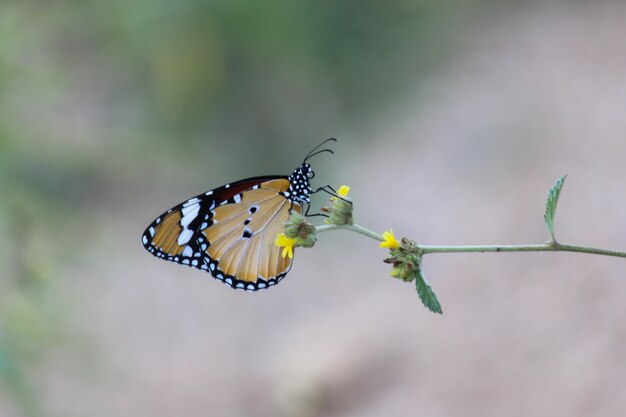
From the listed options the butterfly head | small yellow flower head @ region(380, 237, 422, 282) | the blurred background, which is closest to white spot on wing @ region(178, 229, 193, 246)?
the butterfly head

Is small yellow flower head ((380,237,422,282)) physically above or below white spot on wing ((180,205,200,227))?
below

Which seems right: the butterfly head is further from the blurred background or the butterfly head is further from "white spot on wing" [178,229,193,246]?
the blurred background

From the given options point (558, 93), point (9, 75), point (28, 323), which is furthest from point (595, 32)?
point (28, 323)

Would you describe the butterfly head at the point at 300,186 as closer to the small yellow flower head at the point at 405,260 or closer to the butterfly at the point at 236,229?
the butterfly at the point at 236,229

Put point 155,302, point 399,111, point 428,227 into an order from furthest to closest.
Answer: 1. point 399,111
2. point 155,302
3. point 428,227

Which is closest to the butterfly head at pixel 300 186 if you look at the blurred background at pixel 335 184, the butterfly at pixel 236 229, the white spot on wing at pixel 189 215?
the butterfly at pixel 236 229

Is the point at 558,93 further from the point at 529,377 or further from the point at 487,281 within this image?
the point at 529,377

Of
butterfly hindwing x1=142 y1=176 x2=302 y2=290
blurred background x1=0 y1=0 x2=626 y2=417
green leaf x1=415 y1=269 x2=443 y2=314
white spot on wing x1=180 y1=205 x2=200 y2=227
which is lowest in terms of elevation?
green leaf x1=415 y1=269 x2=443 y2=314
